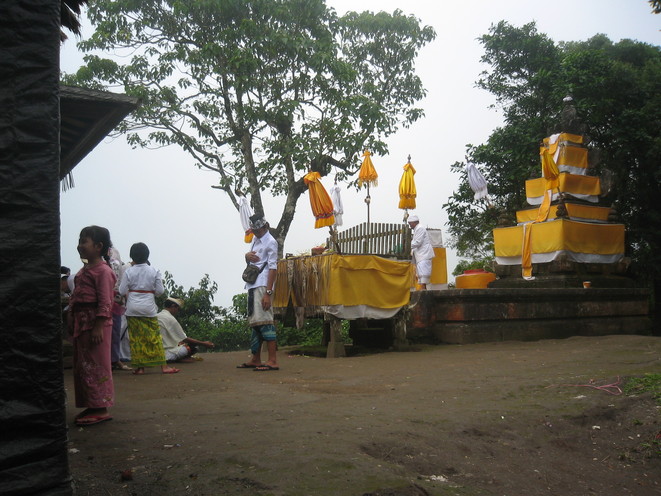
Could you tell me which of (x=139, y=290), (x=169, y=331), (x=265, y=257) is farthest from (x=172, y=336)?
(x=265, y=257)

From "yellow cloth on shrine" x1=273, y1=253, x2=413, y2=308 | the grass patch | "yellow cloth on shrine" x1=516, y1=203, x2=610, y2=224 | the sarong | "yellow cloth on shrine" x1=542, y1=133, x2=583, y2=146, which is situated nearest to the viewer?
the sarong

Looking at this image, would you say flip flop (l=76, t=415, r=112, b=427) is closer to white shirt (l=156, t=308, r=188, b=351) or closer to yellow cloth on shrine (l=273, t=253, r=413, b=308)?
white shirt (l=156, t=308, r=188, b=351)

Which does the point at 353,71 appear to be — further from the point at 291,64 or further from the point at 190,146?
the point at 190,146

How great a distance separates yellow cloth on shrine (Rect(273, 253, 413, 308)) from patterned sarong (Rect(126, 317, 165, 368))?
263 centimetres

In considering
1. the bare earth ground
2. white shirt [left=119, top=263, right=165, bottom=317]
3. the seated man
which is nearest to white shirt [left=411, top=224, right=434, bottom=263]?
the seated man

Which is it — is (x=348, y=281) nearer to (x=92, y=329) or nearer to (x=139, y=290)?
(x=139, y=290)

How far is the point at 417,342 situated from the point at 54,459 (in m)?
7.99

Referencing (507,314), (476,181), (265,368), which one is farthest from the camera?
(476,181)

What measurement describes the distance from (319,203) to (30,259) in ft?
24.0

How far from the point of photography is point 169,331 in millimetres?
8438

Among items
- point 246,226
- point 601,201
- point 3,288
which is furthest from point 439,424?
point 601,201

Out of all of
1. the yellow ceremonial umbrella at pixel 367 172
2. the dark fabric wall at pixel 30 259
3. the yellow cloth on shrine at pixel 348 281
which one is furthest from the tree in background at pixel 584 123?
the dark fabric wall at pixel 30 259

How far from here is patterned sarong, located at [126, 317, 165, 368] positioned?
22.4ft

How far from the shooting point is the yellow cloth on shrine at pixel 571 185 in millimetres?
13300
